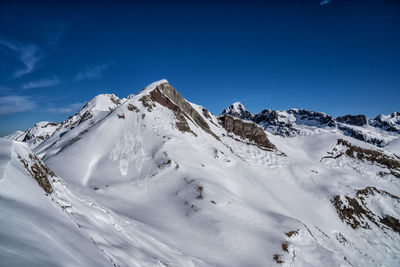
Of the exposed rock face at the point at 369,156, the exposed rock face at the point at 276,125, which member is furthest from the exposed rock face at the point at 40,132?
the exposed rock face at the point at 276,125

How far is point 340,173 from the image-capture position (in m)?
50.9

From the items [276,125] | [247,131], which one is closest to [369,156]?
[247,131]

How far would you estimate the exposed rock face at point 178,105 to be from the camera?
45559 millimetres

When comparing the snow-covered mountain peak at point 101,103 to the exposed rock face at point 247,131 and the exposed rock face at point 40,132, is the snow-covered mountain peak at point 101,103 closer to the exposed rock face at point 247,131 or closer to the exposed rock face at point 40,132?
the exposed rock face at point 40,132

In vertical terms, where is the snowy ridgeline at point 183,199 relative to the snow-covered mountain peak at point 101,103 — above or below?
below

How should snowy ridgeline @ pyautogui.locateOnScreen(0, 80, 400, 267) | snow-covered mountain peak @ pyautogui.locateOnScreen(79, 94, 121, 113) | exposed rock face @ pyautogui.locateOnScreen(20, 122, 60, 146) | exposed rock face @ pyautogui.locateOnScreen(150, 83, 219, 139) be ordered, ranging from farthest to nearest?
exposed rock face @ pyautogui.locateOnScreen(20, 122, 60, 146) < snow-covered mountain peak @ pyautogui.locateOnScreen(79, 94, 121, 113) < exposed rock face @ pyautogui.locateOnScreen(150, 83, 219, 139) < snowy ridgeline @ pyautogui.locateOnScreen(0, 80, 400, 267)

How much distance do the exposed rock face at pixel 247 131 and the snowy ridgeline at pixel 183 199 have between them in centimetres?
49

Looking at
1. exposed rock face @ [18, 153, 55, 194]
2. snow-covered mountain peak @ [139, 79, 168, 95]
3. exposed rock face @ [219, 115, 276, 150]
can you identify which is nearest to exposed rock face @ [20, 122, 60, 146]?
snow-covered mountain peak @ [139, 79, 168, 95]

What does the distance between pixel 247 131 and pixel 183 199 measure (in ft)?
138

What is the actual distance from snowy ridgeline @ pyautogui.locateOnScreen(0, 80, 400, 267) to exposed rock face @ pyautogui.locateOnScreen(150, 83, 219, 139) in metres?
0.38

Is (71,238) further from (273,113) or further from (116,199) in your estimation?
(273,113)

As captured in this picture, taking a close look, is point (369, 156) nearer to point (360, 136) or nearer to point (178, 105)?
point (178, 105)

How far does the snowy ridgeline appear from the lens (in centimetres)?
632

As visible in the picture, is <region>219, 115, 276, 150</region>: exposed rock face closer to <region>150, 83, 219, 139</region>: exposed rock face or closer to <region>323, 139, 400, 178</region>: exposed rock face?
<region>150, 83, 219, 139</region>: exposed rock face
